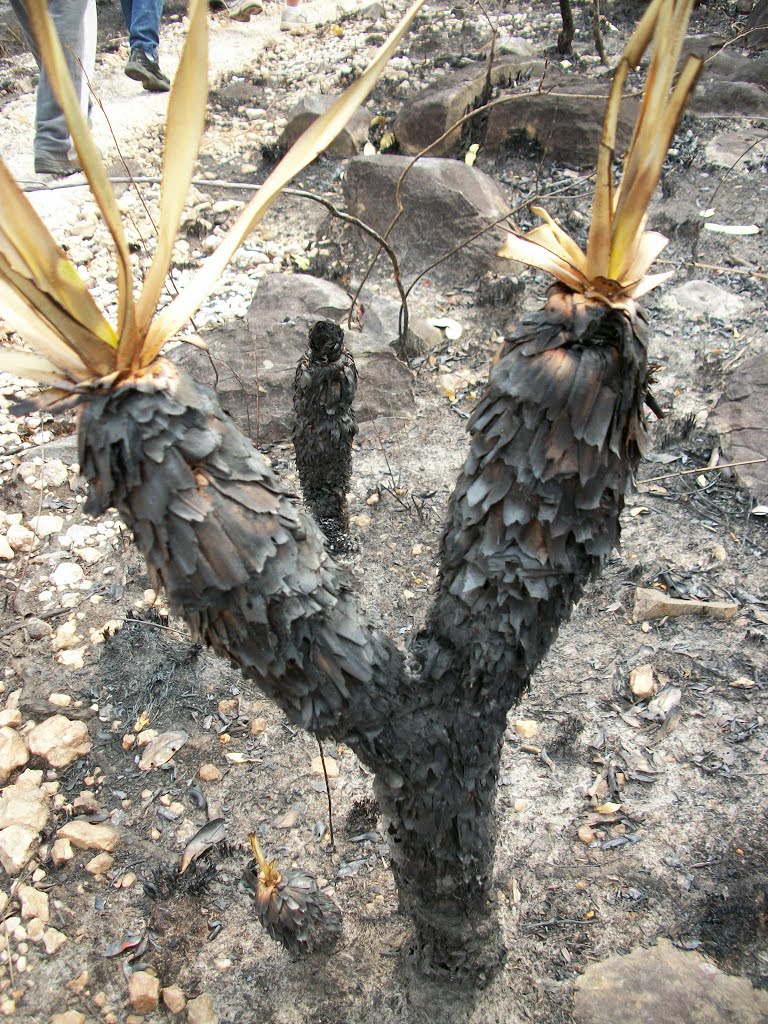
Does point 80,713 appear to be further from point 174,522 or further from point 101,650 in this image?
point 174,522

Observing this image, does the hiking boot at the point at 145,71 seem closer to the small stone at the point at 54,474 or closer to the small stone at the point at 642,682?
the small stone at the point at 54,474

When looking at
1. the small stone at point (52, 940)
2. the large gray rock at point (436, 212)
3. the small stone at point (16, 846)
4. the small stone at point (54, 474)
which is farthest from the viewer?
the large gray rock at point (436, 212)

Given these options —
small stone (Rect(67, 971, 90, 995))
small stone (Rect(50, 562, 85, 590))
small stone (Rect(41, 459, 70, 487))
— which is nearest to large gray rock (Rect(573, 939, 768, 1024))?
small stone (Rect(67, 971, 90, 995))

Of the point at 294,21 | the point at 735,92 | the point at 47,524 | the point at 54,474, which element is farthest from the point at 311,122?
the point at 47,524

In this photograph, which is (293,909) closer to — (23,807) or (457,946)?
(457,946)

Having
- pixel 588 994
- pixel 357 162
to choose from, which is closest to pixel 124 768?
pixel 588 994

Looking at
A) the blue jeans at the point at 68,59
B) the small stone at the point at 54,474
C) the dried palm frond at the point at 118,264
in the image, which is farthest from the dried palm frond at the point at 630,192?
the blue jeans at the point at 68,59

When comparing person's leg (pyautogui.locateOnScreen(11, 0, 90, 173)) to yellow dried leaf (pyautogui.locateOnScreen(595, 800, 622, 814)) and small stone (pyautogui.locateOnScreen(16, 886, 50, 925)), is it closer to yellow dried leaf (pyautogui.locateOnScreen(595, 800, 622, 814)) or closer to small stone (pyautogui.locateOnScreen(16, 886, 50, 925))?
small stone (pyautogui.locateOnScreen(16, 886, 50, 925))
